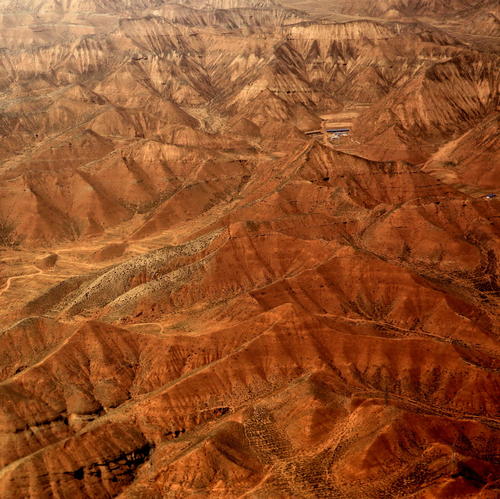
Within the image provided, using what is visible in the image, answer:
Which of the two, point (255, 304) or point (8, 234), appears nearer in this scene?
point (255, 304)

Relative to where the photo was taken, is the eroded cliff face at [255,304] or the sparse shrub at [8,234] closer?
the eroded cliff face at [255,304]

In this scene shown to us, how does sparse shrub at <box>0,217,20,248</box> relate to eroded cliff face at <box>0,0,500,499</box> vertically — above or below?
above

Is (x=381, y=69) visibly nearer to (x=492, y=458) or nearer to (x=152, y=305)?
(x=152, y=305)

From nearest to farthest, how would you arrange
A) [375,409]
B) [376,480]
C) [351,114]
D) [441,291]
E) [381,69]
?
1. [376,480]
2. [375,409]
3. [441,291]
4. [351,114]
5. [381,69]

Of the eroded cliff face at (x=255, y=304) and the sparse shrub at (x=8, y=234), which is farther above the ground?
the sparse shrub at (x=8, y=234)

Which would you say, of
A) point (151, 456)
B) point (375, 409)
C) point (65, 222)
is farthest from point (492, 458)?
point (65, 222)

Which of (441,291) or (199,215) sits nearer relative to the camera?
(441,291)

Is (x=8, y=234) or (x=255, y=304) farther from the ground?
(x=8, y=234)

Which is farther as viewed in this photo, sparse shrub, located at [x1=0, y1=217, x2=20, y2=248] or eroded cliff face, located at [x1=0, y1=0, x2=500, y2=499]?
sparse shrub, located at [x1=0, y1=217, x2=20, y2=248]
